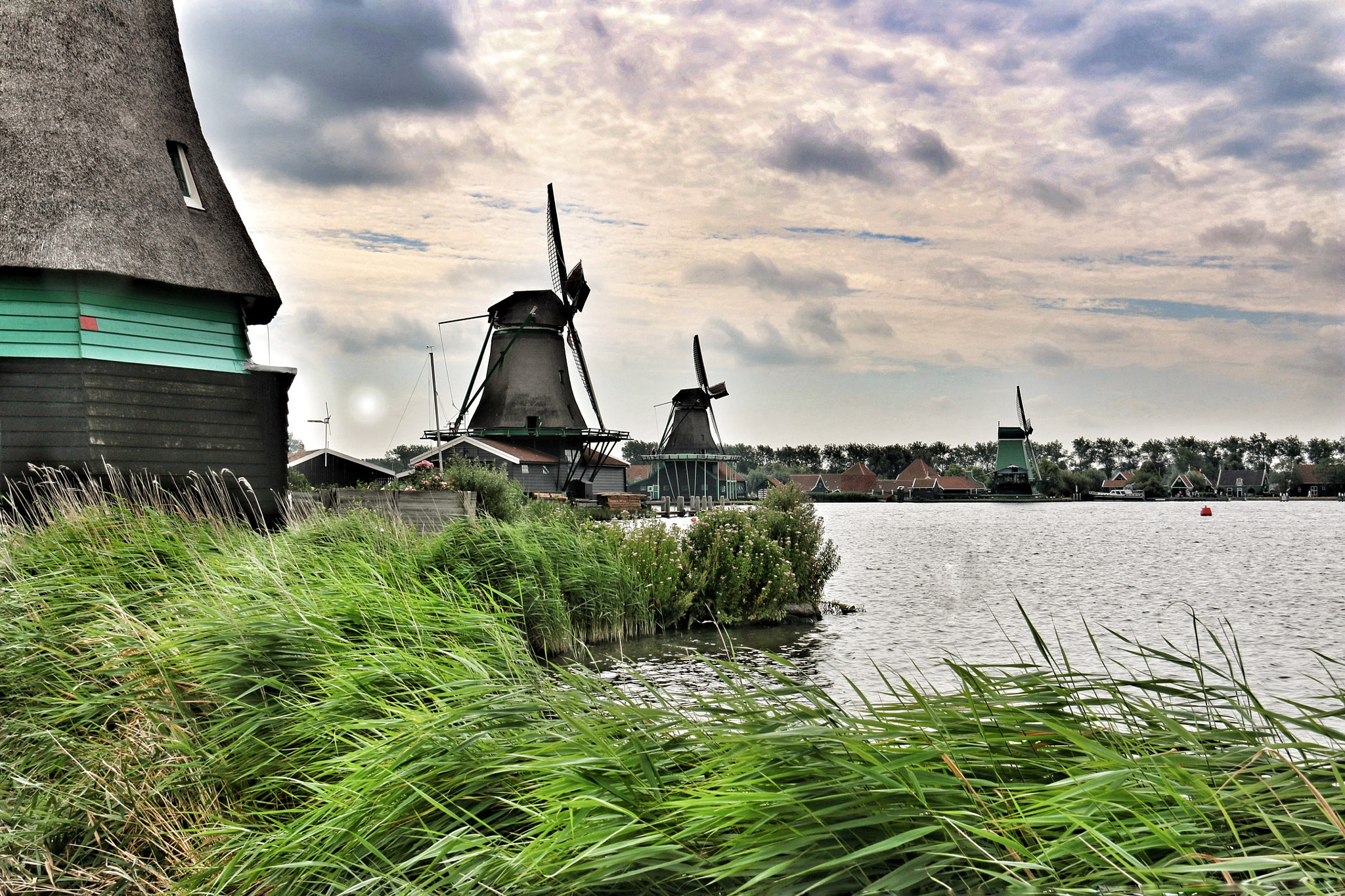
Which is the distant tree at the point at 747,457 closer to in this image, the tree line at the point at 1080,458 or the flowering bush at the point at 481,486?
the tree line at the point at 1080,458

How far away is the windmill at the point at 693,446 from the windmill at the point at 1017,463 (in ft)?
157

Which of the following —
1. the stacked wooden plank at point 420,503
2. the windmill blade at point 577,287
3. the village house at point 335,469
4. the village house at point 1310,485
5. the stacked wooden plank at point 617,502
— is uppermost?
the windmill blade at point 577,287

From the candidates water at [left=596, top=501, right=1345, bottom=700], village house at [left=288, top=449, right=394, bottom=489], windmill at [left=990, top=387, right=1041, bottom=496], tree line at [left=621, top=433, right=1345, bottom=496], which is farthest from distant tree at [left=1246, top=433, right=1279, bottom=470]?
village house at [left=288, top=449, right=394, bottom=489]

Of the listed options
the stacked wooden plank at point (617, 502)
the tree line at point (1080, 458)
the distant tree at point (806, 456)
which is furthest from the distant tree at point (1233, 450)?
the stacked wooden plank at point (617, 502)

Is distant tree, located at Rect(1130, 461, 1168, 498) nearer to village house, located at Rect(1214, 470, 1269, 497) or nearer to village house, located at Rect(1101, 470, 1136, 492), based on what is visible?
village house, located at Rect(1101, 470, 1136, 492)

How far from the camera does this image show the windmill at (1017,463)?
92625 millimetres

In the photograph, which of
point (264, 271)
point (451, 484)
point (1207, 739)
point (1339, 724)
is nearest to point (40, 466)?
point (264, 271)

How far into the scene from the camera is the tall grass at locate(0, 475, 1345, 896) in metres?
1.87

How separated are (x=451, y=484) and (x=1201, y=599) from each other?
1569cm

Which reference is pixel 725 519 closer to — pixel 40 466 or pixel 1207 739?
pixel 40 466

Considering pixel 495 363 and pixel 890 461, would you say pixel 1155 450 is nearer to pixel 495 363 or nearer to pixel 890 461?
pixel 890 461

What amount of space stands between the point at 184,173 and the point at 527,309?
2053 cm

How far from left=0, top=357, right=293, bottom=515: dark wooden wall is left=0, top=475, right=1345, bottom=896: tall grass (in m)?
8.16

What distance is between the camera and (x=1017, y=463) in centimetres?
9356
